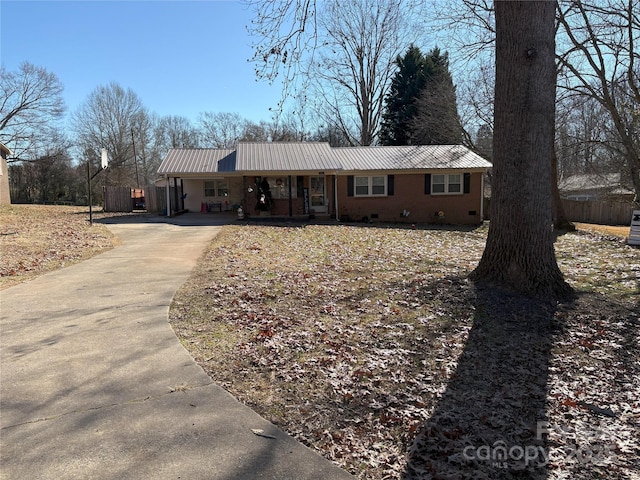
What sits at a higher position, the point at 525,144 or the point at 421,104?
the point at 421,104

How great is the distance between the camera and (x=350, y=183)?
72.0 feet

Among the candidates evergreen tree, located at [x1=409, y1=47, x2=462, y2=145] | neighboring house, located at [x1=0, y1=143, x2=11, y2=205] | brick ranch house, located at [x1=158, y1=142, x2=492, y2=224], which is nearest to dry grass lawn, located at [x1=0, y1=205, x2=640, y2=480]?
brick ranch house, located at [x1=158, y1=142, x2=492, y2=224]

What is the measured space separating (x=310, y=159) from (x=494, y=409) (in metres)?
19.5

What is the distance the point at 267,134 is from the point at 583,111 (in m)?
35.7

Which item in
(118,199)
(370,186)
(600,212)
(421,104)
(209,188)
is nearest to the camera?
(370,186)

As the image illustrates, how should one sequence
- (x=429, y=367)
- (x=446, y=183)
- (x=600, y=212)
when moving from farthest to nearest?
(x=600, y=212)
(x=446, y=183)
(x=429, y=367)

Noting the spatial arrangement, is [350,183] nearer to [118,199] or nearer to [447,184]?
[447,184]

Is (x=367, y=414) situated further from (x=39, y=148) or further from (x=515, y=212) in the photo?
(x=39, y=148)

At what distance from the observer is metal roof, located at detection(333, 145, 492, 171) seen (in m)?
22.1

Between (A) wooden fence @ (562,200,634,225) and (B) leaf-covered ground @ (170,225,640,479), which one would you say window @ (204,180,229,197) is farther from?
(A) wooden fence @ (562,200,634,225)

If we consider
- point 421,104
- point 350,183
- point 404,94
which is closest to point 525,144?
point 350,183

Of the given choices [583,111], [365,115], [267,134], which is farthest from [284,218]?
[267,134]

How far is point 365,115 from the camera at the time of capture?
133ft

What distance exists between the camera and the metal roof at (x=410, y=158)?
2209 centimetres
